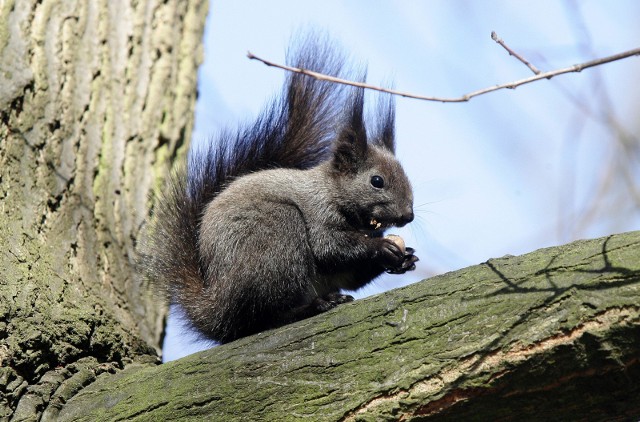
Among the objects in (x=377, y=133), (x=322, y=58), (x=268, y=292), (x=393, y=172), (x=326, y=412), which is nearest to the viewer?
(x=326, y=412)

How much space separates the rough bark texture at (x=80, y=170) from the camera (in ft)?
8.64

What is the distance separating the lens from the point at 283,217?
11.0 feet

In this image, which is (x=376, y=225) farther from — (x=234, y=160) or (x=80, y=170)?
(x=80, y=170)

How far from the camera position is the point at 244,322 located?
312cm

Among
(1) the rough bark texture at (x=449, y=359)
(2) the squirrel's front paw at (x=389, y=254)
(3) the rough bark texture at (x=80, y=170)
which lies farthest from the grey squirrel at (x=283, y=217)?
(1) the rough bark texture at (x=449, y=359)

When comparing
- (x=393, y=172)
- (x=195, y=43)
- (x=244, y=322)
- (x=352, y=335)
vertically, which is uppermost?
(x=195, y=43)

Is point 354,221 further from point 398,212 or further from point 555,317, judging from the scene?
point 555,317

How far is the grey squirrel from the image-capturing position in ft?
10.3

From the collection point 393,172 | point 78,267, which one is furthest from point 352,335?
point 393,172

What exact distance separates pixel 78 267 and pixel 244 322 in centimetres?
71

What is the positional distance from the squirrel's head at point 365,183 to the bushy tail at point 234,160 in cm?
16

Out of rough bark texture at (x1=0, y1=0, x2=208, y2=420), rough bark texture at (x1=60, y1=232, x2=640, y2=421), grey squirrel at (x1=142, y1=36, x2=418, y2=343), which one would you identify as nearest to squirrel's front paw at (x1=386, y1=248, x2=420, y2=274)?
grey squirrel at (x1=142, y1=36, x2=418, y2=343)

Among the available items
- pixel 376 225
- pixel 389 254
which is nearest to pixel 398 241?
pixel 389 254

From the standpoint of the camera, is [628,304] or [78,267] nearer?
[628,304]
